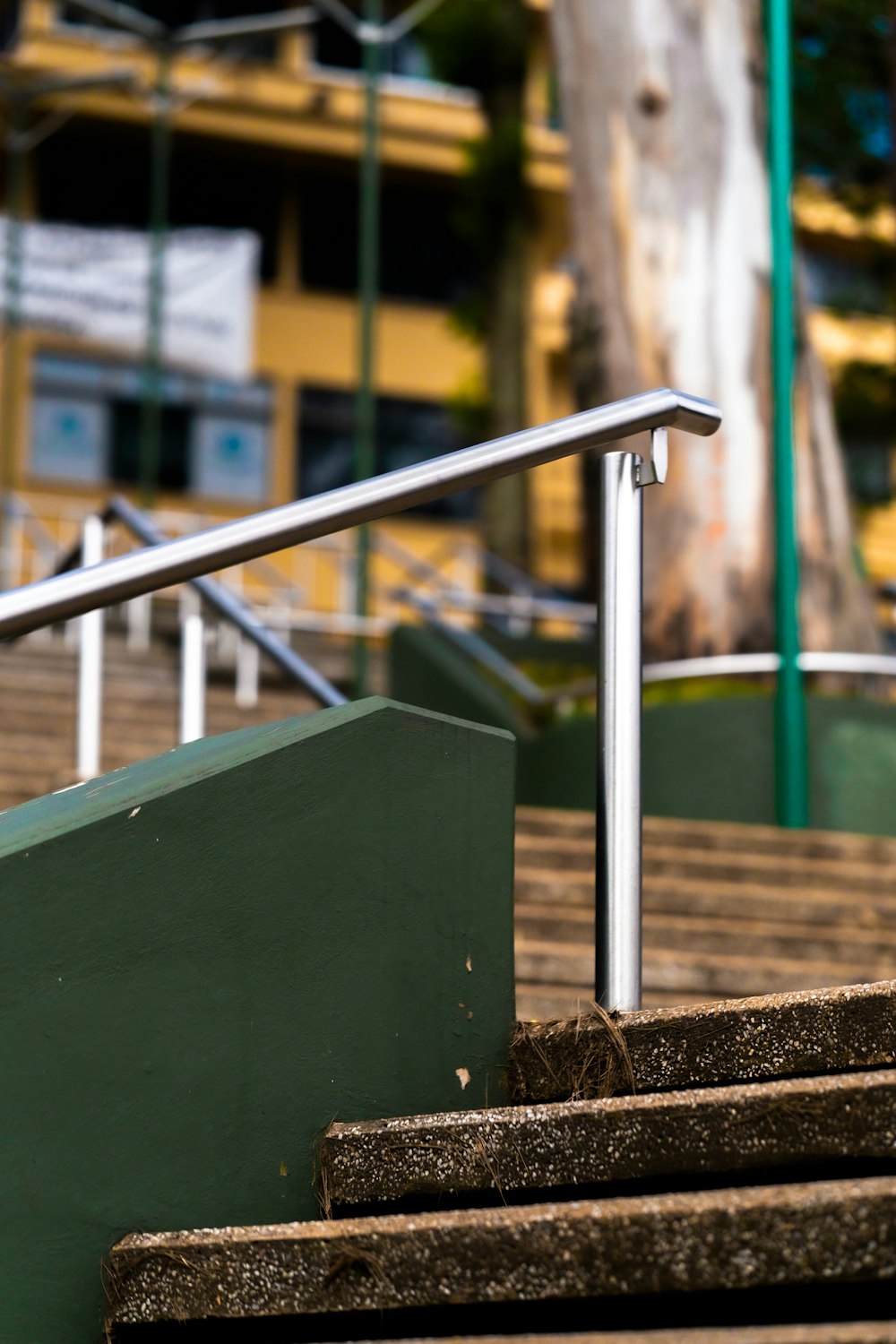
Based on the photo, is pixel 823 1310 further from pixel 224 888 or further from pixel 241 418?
pixel 241 418

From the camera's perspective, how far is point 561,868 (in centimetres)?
558

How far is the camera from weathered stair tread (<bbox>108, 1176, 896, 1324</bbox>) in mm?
2217

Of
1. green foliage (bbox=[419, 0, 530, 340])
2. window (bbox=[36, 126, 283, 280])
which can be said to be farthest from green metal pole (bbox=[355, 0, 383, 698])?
window (bbox=[36, 126, 283, 280])

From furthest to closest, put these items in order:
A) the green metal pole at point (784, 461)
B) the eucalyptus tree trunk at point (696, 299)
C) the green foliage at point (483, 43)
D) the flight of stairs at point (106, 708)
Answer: the green foliage at point (483, 43), the eucalyptus tree trunk at point (696, 299), the green metal pole at point (784, 461), the flight of stairs at point (106, 708)

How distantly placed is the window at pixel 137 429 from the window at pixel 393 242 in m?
2.19

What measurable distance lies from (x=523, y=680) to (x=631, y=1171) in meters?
5.20

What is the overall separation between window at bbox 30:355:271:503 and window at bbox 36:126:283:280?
1974 mm

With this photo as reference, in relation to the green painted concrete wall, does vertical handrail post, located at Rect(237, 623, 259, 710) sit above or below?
above

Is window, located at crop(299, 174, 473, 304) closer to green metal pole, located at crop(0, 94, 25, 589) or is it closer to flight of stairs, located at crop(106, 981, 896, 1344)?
green metal pole, located at crop(0, 94, 25, 589)

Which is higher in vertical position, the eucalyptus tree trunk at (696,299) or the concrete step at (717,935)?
the eucalyptus tree trunk at (696,299)

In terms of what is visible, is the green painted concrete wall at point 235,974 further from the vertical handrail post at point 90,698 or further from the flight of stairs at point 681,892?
the vertical handrail post at point 90,698

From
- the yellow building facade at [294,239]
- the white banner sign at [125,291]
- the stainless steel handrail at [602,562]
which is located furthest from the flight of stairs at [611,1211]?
the yellow building facade at [294,239]

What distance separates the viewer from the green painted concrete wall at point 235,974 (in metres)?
2.67

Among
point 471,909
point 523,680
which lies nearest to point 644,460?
point 471,909
